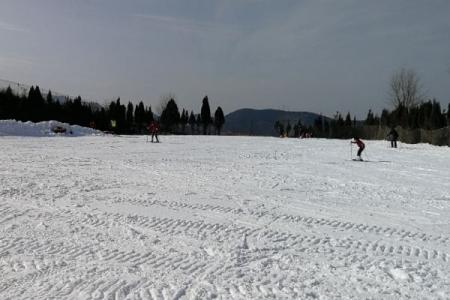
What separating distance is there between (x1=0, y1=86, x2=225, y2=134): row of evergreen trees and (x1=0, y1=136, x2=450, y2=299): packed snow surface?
52.9m

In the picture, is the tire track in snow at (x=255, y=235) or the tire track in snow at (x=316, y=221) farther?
the tire track in snow at (x=316, y=221)

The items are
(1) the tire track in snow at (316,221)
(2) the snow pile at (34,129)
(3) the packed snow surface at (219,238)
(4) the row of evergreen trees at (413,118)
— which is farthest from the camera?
(4) the row of evergreen trees at (413,118)

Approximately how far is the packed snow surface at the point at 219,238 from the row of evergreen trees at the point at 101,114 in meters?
52.9

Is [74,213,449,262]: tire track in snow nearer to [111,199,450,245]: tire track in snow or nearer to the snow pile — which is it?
[111,199,450,245]: tire track in snow

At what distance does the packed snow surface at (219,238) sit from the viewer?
575 cm

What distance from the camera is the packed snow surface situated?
5746 millimetres

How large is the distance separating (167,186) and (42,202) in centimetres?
396

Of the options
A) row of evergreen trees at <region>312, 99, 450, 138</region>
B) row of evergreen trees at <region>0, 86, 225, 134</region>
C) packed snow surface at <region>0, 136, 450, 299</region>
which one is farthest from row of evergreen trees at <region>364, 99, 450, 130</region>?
packed snow surface at <region>0, 136, 450, 299</region>

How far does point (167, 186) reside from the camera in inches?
542

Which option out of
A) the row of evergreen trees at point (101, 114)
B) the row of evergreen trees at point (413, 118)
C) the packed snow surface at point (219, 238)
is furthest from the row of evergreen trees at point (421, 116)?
the packed snow surface at point (219, 238)

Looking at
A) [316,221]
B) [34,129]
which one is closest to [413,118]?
[34,129]

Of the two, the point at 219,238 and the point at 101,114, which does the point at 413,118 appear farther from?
the point at 219,238

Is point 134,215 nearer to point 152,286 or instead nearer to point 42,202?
point 42,202

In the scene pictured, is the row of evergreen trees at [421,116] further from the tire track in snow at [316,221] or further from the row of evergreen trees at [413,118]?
the tire track in snow at [316,221]
